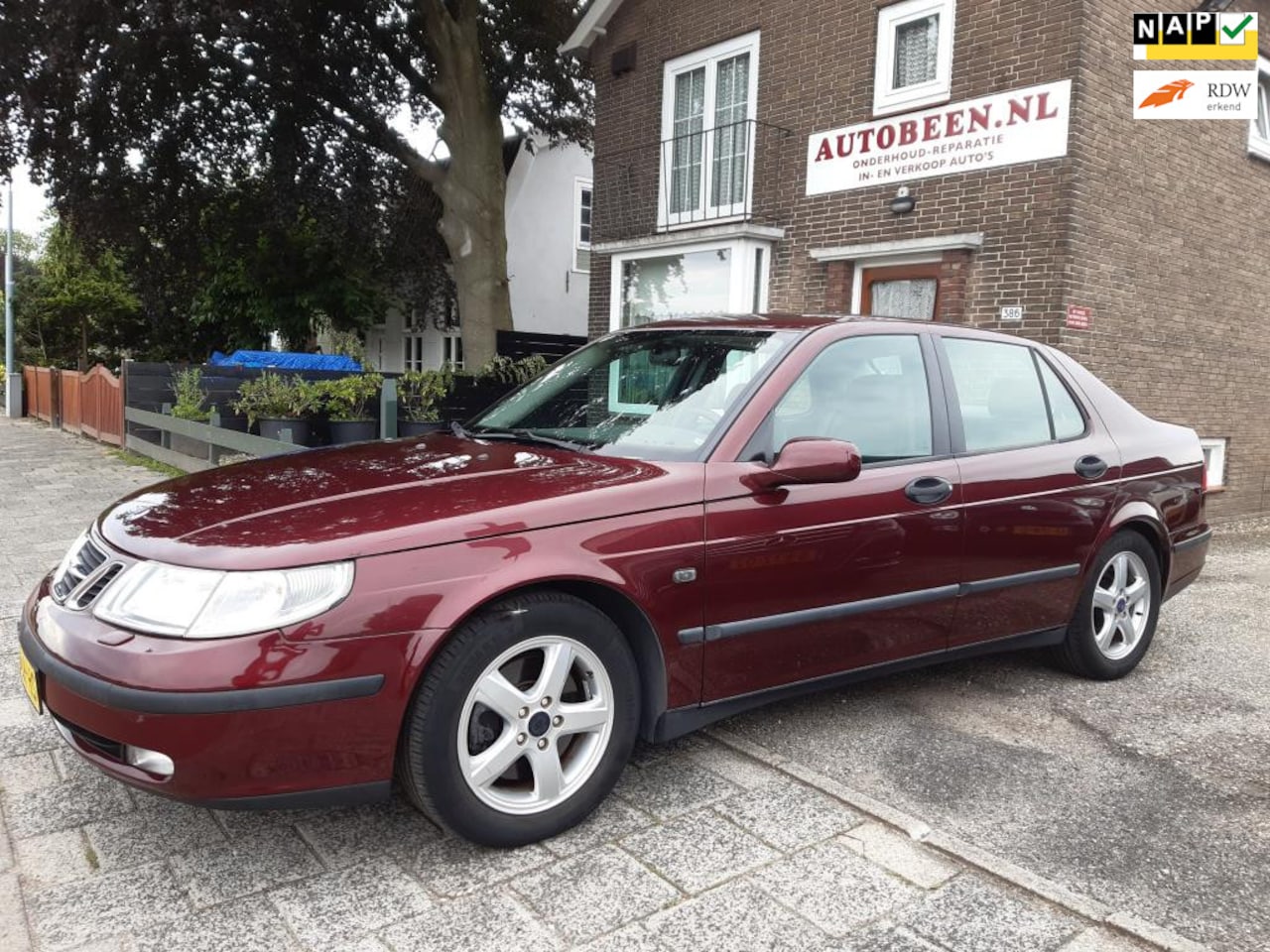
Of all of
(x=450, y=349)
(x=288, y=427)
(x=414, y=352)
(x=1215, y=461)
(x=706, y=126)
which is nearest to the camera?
(x=288, y=427)

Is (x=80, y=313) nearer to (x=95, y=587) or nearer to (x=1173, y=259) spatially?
(x=1173, y=259)

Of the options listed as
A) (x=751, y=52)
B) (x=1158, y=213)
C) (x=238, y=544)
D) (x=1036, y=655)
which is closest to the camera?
(x=238, y=544)

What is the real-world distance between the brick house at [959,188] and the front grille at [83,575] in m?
7.61

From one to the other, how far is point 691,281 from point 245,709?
9.44 meters

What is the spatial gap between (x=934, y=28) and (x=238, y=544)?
893 centimetres

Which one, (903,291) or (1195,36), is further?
(903,291)

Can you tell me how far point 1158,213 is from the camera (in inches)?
350

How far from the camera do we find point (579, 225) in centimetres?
2103

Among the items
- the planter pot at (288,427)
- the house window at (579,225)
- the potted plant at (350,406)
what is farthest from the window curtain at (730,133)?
the house window at (579,225)

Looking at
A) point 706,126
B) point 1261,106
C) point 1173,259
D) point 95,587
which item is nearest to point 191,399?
point 706,126

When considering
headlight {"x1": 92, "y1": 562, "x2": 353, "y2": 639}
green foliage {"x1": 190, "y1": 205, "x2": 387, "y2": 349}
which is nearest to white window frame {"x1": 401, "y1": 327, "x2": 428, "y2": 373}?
green foliage {"x1": 190, "y1": 205, "x2": 387, "y2": 349}

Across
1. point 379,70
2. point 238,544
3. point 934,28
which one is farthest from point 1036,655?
point 379,70

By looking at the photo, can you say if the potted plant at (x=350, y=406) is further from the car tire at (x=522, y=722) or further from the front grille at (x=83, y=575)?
the car tire at (x=522, y=722)

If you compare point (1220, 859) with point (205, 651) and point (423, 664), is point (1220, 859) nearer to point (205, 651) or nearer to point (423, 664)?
point (423, 664)
